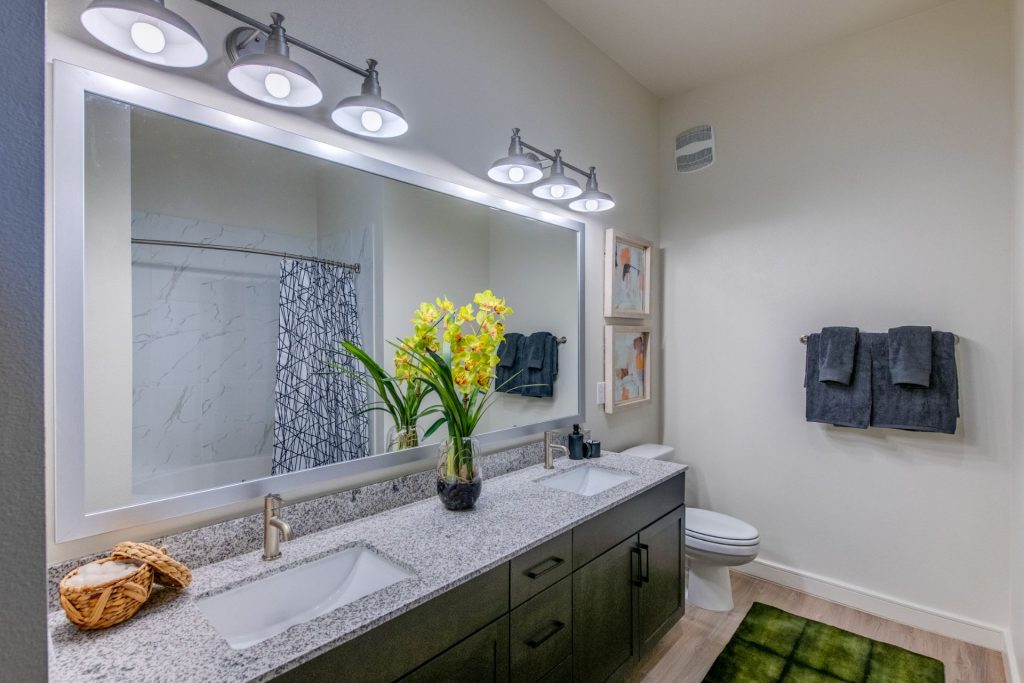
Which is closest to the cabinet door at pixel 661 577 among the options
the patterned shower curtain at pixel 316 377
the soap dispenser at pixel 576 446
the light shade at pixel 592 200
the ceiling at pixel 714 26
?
the soap dispenser at pixel 576 446

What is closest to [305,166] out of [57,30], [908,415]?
[57,30]

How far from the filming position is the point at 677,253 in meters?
3.00

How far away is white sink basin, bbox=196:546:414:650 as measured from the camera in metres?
1.06

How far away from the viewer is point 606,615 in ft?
5.37

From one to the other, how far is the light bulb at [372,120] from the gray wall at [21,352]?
0.98 metres

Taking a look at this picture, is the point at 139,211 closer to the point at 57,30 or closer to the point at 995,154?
the point at 57,30

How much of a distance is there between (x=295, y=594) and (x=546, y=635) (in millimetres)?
680

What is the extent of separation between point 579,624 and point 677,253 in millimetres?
2208

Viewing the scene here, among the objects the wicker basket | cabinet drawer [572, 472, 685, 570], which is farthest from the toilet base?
the wicker basket

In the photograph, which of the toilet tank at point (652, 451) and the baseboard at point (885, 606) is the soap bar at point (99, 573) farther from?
the baseboard at point (885, 606)

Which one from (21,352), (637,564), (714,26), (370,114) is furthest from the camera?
(714,26)

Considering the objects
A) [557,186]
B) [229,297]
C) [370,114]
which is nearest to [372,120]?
[370,114]

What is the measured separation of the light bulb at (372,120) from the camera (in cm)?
141

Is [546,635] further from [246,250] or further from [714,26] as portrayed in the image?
[714,26]
